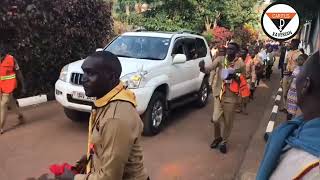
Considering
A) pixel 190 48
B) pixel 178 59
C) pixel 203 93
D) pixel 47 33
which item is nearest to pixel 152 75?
pixel 178 59

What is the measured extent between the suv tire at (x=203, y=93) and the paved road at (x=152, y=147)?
83 cm

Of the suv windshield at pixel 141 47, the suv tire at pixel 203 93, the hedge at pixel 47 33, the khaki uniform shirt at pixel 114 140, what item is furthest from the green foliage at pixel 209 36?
the khaki uniform shirt at pixel 114 140

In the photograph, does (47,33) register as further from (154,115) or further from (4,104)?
(154,115)

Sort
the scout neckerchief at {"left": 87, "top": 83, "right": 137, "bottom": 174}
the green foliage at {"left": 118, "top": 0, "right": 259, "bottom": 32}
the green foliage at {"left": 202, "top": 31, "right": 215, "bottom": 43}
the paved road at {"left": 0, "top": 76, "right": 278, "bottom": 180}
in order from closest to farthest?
1. the scout neckerchief at {"left": 87, "top": 83, "right": 137, "bottom": 174}
2. the paved road at {"left": 0, "top": 76, "right": 278, "bottom": 180}
3. the green foliage at {"left": 118, "top": 0, "right": 259, "bottom": 32}
4. the green foliage at {"left": 202, "top": 31, "right": 215, "bottom": 43}

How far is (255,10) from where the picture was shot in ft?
103

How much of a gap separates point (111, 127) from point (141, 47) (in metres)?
6.47

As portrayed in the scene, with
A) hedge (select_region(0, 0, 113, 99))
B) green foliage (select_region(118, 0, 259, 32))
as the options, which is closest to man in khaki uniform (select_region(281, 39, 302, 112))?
hedge (select_region(0, 0, 113, 99))

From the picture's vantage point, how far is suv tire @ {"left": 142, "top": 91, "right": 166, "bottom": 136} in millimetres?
7486

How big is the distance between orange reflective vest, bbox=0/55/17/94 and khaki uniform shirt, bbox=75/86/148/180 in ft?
18.6

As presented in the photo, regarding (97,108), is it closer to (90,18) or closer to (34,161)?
(34,161)

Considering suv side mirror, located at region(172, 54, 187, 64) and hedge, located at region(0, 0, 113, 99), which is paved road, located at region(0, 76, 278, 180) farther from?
hedge, located at region(0, 0, 113, 99)

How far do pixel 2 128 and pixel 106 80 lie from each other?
19.0 feet

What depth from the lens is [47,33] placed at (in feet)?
34.8

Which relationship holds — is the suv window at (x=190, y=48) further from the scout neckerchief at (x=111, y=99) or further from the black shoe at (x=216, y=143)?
the scout neckerchief at (x=111, y=99)
